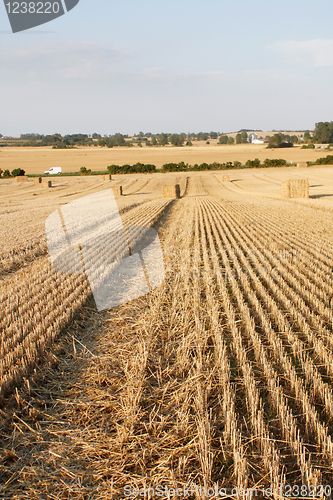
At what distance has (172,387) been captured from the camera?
3693mm

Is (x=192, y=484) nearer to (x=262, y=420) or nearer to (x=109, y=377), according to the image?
(x=262, y=420)

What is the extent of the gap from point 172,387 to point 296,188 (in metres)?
20.8

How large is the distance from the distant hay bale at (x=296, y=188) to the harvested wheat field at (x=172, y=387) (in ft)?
52.2

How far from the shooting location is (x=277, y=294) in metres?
6.07

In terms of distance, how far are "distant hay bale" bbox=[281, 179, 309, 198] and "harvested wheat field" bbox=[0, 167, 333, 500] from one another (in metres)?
15.9

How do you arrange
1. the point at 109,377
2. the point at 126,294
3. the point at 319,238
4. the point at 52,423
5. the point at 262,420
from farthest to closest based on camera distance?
the point at 319,238 < the point at 126,294 < the point at 109,377 < the point at 52,423 < the point at 262,420

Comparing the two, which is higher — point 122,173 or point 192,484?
point 122,173

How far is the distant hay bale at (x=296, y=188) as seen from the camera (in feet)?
72.9

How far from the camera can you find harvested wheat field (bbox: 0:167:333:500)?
2.65m

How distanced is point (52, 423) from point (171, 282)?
13.2 ft

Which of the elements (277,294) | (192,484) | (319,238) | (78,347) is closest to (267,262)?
(277,294)

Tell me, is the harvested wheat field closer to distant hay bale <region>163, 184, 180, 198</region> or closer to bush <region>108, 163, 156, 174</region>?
distant hay bale <region>163, 184, 180, 198</region>

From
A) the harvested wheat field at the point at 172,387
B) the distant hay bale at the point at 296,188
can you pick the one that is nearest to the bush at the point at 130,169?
the distant hay bale at the point at 296,188

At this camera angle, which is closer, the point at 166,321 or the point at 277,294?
the point at 166,321
